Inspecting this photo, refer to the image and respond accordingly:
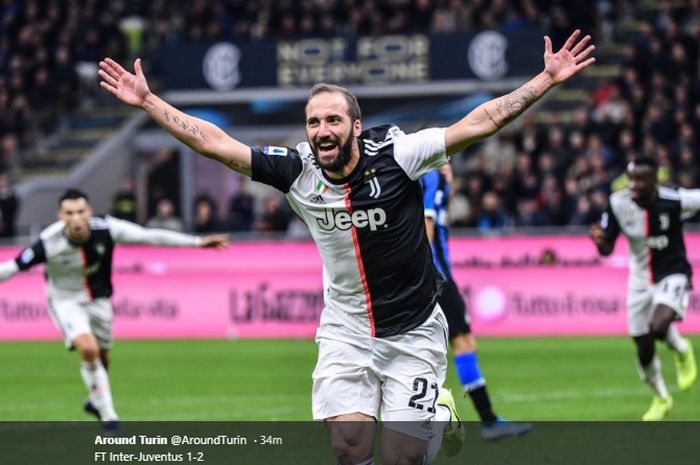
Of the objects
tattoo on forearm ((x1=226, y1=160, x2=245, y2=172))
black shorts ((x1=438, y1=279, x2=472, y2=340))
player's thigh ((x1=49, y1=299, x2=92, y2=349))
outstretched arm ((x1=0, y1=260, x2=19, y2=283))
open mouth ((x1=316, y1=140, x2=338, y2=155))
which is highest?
open mouth ((x1=316, y1=140, x2=338, y2=155))

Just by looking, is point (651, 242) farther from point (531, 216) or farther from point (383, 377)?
point (531, 216)

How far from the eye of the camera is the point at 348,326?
7.63 m

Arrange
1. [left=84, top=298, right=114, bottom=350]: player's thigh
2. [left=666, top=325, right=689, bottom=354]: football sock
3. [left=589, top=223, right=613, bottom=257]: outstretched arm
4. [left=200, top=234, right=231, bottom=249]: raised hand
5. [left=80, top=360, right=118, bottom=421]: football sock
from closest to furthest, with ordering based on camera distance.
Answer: [left=80, top=360, right=118, bottom=421]: football sock → [left=200, top=234, right=231, bottom=249]: raised hand → [left=589, top=223, right=613, bottom=257]: outstretched arm → [left=84, top=298, right=114, bottom=350]: player's thigh → [left=666, top=325, right=689, bottom=354]: football sock

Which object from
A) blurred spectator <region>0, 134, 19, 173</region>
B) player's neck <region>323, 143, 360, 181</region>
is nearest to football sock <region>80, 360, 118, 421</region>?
player's neck <region>323, 143, 360, 181</region>

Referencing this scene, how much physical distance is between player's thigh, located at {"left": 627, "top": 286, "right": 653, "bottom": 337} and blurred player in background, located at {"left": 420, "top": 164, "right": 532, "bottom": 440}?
2070 millimetres

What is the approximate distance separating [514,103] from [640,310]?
22.3ft

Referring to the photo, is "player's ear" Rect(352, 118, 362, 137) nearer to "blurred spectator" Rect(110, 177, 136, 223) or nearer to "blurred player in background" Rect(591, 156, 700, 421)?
"blurred player in background" Rect(591, 156, 700, 421)

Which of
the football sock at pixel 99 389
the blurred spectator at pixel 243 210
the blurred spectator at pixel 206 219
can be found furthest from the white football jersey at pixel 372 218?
the blurred spectator at pixel 243 210

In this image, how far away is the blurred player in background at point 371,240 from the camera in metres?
7.35

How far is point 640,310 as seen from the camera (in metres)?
13.7

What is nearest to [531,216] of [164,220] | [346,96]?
[164,220]

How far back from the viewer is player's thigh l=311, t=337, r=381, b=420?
745 cm

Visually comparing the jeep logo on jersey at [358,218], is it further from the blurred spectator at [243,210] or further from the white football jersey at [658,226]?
the blurred spectator at [243,210]

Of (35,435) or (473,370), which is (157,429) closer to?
(35,435)
